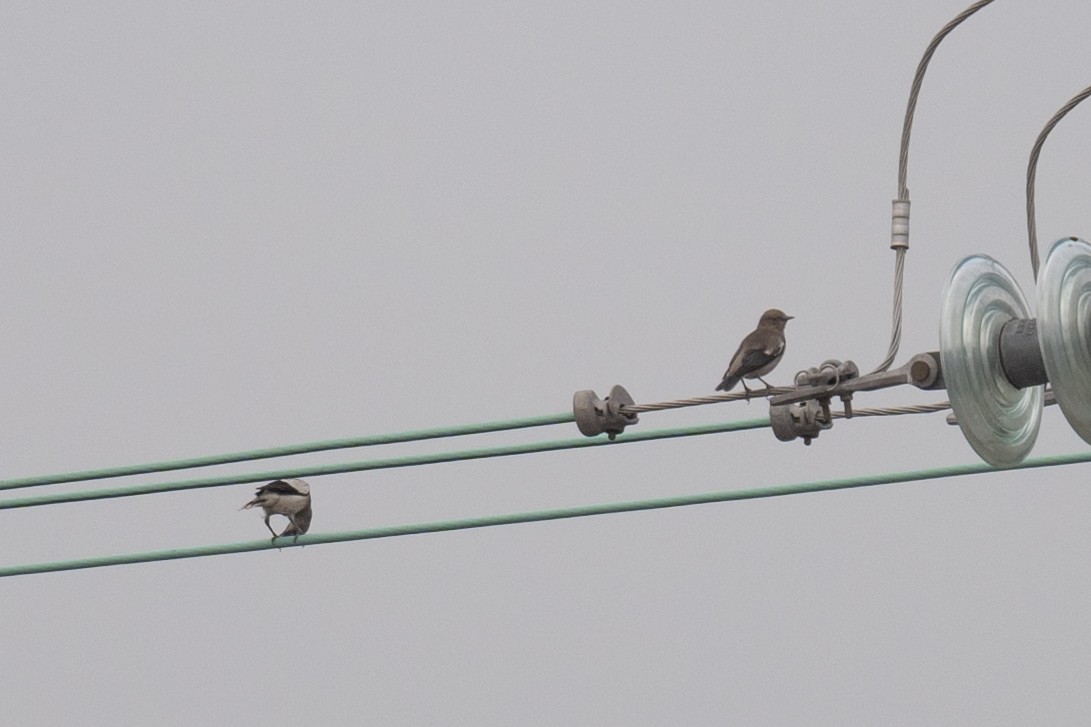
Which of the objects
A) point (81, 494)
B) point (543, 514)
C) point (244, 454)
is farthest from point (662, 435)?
point (81, 494)

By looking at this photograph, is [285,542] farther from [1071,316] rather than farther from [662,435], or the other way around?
[1071,316]

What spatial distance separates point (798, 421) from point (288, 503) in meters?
9.83

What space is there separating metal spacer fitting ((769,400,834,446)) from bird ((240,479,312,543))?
952 centimetres

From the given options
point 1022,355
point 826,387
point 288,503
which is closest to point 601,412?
point 826,387

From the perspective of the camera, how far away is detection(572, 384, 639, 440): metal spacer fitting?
1182 cm

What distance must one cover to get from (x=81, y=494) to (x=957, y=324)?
693 centimetres

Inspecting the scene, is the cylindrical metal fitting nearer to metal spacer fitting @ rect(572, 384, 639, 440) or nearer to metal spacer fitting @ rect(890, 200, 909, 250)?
metal spacer fitting @ rect(890, 200, 909, 250)

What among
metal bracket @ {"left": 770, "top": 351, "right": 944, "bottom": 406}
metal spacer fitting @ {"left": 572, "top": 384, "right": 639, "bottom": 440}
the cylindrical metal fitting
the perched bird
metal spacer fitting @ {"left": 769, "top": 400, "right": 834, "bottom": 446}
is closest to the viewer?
the cylindrical metal fitting

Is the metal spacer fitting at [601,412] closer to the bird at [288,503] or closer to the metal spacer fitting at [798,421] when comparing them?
the metal spacer fitting at [798,421]

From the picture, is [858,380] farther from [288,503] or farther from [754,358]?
[288,503]

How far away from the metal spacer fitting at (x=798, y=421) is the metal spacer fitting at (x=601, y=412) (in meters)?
0.94

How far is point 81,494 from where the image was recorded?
14.3m

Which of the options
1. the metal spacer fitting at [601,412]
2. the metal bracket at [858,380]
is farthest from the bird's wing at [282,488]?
the metal bracket at [858,380]

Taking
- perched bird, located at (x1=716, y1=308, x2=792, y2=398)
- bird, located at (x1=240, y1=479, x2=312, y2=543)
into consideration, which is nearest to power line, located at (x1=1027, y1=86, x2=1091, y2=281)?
perched bird, located at (x1=716, y1=308, x2=792, y2=398)
